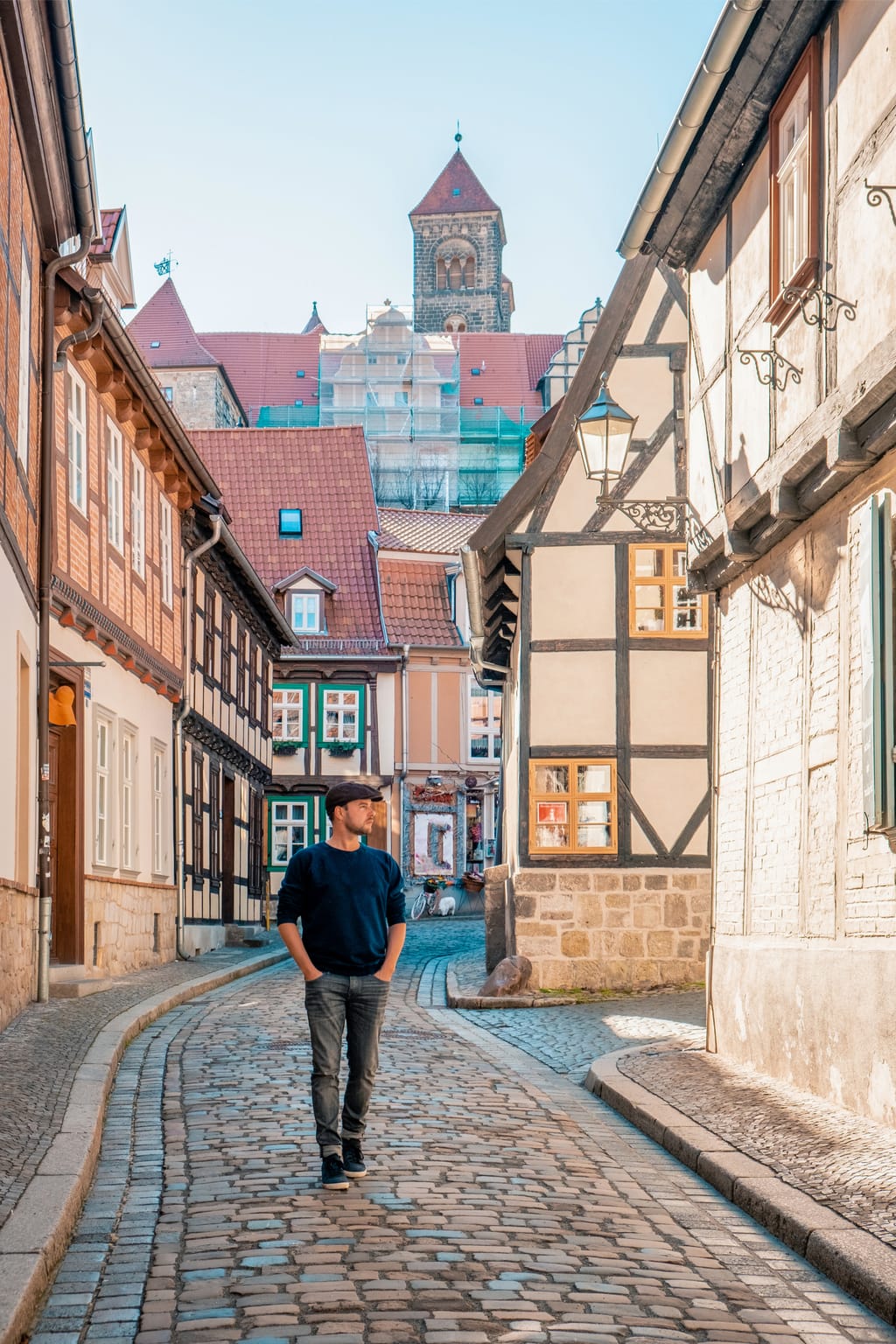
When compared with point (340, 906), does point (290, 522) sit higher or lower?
higher

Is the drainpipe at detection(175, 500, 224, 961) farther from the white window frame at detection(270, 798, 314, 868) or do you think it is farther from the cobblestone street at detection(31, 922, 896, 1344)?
the white window frame at detection(270, 798, 314, 868)

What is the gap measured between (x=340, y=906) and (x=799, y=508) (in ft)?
14.0

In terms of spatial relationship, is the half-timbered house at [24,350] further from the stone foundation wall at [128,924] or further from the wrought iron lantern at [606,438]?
the wrought iron lantern at [606,438]

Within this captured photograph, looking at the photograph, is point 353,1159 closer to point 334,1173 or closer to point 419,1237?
point 334,1173

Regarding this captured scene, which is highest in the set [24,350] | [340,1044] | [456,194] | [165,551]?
[456,194]

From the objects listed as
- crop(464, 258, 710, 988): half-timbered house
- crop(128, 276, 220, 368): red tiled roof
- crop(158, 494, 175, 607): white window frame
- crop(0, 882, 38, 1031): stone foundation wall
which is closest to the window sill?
crop(0, 882, 38, 1031): stone foundation wall

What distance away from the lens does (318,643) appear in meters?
44.4

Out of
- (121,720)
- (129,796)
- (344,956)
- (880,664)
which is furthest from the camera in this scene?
(129,796)

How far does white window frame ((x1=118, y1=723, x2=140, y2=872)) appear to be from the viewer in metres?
20.2

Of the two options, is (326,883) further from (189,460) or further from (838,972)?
(189,460)

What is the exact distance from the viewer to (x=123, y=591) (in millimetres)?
Answer: 20250

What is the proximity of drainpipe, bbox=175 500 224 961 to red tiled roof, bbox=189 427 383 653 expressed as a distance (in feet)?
60.3

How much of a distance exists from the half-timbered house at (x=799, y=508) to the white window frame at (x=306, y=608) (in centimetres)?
3195

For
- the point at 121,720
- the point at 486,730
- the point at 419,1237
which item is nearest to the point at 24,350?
the point at 121,720
